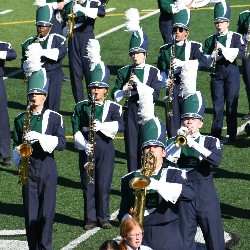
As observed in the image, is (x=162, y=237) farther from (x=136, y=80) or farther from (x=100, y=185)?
(x=136, y=80)

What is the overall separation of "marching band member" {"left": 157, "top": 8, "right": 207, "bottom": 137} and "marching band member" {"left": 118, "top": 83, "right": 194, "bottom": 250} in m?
4.95

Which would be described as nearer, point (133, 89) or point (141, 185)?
point (141, 185)

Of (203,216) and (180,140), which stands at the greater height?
(180,140)

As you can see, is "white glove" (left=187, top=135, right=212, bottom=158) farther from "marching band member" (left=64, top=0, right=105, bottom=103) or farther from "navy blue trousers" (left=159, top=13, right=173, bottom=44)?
"navy blue trousers" (left=159, top=13, right=173, bottom=44)

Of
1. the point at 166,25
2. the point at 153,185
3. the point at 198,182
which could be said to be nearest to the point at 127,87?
the point at 198,182

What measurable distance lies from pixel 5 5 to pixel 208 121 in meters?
10.5

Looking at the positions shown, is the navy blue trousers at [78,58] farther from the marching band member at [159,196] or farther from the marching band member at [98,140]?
the marching band member at [159,196]

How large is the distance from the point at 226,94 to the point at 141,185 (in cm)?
732

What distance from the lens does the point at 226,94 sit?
58.0 ft

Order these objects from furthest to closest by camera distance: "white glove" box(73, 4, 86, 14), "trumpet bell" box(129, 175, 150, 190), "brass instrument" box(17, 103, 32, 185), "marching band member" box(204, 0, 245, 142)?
"white glove" box(73, 4, 86, 14)
"marching band member" box(204, 0, 245, 142)
"brass instrument" box(17, 103, 32, 185)
"trumpet bell" box(129, 175, 150, 190)

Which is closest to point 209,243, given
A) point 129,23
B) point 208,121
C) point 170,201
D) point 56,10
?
A: point 170,201

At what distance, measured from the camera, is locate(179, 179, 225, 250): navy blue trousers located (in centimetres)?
1239

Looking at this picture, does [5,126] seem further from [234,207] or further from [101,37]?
[101,37]

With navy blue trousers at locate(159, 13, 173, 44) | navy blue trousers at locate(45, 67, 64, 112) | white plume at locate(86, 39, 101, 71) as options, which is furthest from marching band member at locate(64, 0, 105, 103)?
white plume at locate(86, 39, 101, 71)
